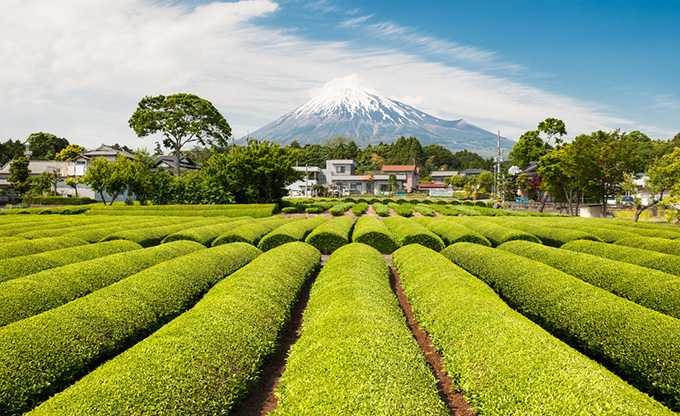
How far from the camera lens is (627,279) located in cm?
920

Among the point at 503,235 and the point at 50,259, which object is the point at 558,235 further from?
the point at 50,259

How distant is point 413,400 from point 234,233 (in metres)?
13.4

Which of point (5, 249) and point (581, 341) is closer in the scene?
point (581, 341)

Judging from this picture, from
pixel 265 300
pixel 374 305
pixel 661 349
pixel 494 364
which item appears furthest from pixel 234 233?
pixel 661 349

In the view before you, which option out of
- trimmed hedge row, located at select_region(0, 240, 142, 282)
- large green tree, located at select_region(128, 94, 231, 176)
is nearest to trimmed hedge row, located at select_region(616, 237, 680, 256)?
trimmed hedge row, located at select_region(0, 240, 142, 282)

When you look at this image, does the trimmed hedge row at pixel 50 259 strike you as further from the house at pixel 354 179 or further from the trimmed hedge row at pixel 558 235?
the house at pixel 354 179

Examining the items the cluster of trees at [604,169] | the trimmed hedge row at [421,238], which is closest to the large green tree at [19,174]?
the trimmed hedge row at [421,238]

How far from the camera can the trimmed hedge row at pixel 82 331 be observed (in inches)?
196

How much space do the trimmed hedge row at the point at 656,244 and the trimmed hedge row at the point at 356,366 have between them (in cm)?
1360

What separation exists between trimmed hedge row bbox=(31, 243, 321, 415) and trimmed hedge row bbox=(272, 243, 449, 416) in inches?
31.0

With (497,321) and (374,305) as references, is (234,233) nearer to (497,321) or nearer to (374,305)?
(374,305)

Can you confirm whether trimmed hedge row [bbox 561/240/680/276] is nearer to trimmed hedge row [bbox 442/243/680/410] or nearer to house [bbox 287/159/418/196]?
trimmed hedge row [bbox 442/243/680/410]

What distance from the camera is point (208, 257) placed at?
11.1 meters

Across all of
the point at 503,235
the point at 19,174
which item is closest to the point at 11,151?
the point at 19,174
